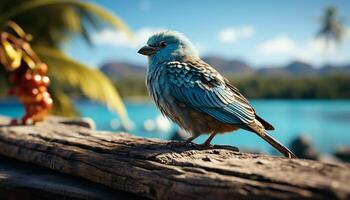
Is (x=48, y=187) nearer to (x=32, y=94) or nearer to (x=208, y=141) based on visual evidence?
(x=208, y=141)

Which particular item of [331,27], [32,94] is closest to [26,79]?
[32,94]

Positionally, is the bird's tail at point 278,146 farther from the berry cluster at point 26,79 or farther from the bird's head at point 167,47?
the berry cluster at point 26,79

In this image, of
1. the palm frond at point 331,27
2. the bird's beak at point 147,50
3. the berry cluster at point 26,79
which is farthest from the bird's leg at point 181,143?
the palm frond at point 331,27

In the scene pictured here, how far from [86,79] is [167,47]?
491cm

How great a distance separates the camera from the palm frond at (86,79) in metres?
6.39

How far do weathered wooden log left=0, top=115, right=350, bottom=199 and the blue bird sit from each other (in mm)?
127

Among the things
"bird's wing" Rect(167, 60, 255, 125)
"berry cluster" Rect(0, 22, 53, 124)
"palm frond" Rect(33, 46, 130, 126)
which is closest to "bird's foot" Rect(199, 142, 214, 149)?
"bird's wing" Rect(167, 60, 255, 125)

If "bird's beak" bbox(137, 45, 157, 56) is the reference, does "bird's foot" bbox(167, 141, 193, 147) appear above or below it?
below

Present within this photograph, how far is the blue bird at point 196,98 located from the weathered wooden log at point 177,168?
0.13 meters

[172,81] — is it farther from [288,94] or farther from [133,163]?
[288,94]

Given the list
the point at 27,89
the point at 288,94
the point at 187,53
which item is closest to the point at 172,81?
the point at 187,53

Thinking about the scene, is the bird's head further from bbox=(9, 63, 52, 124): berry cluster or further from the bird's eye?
bbox=(9, 63, 52, 124): berry cluster

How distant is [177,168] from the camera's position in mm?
1249

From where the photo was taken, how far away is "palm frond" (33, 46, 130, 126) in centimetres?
639
